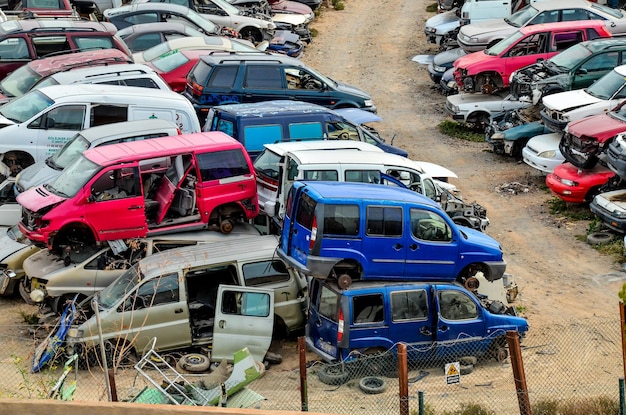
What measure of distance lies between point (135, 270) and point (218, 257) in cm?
115

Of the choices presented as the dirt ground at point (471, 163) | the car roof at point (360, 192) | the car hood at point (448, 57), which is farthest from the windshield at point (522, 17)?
the car roof at point (360, 192)

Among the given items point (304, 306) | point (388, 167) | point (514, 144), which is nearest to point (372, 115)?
point (514, 144)

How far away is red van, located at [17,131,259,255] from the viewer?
15.7 meters

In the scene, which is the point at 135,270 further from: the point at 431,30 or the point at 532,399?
the point at 431,30

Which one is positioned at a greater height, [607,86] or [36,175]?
[36,175]

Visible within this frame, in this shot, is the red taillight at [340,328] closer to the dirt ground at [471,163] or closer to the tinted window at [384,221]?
the tinted window at [384,221]

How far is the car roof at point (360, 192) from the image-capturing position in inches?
557

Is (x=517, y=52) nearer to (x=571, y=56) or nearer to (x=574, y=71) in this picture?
(x=571, y=56)

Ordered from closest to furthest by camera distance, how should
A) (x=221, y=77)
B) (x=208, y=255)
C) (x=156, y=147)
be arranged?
(x=208, y=255)
(x=156, y=147)
(x=221, y=77)

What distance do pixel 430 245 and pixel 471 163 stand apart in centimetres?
911

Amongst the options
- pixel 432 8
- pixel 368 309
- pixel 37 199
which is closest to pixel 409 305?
pixel 368 309

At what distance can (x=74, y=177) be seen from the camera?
1602 centimetres

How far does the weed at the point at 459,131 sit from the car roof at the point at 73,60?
7.74 meters

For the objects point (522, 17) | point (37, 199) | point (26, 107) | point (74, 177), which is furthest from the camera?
point (522, 17)
